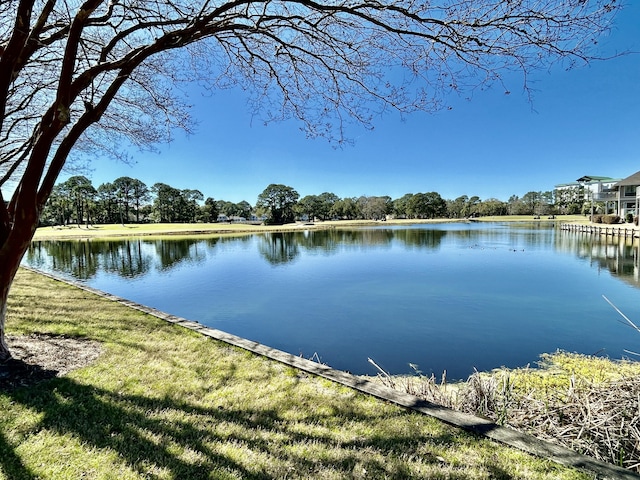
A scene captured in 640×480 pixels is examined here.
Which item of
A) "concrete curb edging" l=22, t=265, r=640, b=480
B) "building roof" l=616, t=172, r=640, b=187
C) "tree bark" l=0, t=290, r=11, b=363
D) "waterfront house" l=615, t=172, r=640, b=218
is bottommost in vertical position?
"concrete curb edging" l=22, t=265, r=640, b=480

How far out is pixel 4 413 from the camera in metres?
2.54

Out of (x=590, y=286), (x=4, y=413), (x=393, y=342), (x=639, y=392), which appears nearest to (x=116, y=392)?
(x=4, y=413)

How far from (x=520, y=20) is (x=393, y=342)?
20.2 ft

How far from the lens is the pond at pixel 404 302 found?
689 cm

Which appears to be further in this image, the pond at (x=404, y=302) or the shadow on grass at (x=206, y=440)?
the pond at (x=404, y=302)

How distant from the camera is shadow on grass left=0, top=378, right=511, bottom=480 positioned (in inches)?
81.6

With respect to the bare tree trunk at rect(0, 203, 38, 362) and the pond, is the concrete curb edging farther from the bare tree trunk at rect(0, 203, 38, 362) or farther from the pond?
the bare tree trunk at rect(0, 203, 38, 362)

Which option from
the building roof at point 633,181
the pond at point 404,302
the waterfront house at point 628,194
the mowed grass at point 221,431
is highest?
the building roof at point 633,181

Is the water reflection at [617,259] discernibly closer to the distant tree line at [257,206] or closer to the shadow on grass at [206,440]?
the shadow on grass at [206,440]

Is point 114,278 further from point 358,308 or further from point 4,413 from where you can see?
point 4,413

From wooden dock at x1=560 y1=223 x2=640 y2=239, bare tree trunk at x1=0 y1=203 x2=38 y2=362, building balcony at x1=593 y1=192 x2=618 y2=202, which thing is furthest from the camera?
building balcony at x1=593 y1=192 x2=618 y2=202

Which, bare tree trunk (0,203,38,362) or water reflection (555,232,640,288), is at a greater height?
bare tree trunk (0,203,38,362)

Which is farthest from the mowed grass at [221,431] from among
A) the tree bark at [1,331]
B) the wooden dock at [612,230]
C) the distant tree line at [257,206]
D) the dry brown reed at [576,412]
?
the distant tree line at [257,206]

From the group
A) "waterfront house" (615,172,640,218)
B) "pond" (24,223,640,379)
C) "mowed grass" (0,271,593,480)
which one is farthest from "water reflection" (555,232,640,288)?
"waterfront house" (615,172,640,218)
